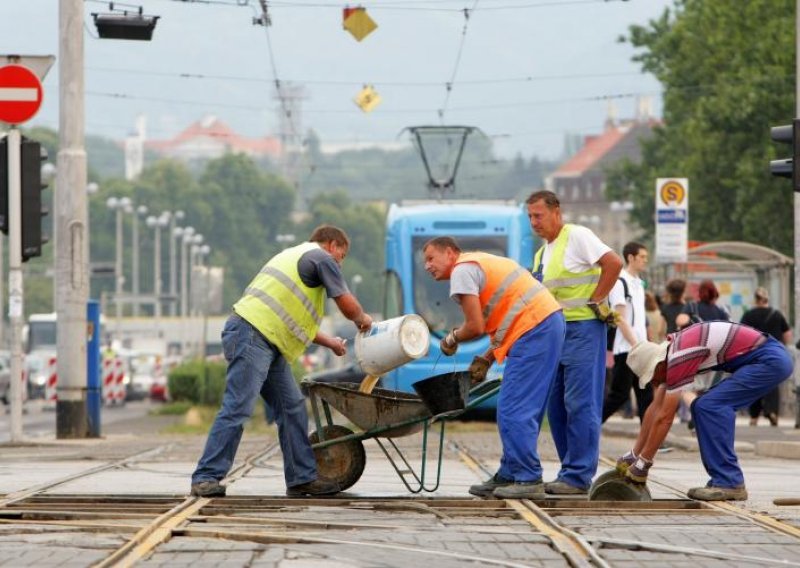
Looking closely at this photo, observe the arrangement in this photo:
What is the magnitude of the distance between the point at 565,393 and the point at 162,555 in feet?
14.8

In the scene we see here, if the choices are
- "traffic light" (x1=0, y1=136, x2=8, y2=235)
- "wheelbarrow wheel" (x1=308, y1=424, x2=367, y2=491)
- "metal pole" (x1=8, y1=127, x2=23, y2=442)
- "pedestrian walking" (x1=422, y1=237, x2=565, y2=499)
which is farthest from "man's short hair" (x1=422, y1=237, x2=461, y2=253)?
"traffic light" (x1=0, y1=136, x2=8, y2=235)

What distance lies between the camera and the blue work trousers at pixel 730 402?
13156 millimetres

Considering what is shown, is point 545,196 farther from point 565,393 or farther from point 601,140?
point 601,140

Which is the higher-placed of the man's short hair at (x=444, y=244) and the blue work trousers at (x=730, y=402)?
the man's short hair at (x=444, y=244)

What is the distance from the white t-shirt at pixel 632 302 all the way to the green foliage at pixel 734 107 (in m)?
31.3

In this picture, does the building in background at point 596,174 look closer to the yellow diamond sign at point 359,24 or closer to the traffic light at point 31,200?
the yellow diamond sign at point 359,24

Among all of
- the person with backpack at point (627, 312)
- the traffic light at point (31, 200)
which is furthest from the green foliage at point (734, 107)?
the person with backpack at point (627, 312)

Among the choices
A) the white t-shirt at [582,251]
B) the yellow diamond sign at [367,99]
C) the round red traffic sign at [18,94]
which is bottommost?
the white t-shirt at [582,251]

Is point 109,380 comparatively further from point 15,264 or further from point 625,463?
point 625,463

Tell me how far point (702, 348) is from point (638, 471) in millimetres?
818

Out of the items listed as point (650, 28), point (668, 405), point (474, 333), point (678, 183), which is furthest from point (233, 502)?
point (650, 28)

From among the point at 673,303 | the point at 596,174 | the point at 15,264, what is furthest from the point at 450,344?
the point at 596,174

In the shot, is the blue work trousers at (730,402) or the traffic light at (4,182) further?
the traffic light at (4,182)

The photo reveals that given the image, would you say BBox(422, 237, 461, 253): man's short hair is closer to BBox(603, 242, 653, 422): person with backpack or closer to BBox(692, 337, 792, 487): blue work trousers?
BBox(692, 337, 792, 487): blue work trousers
